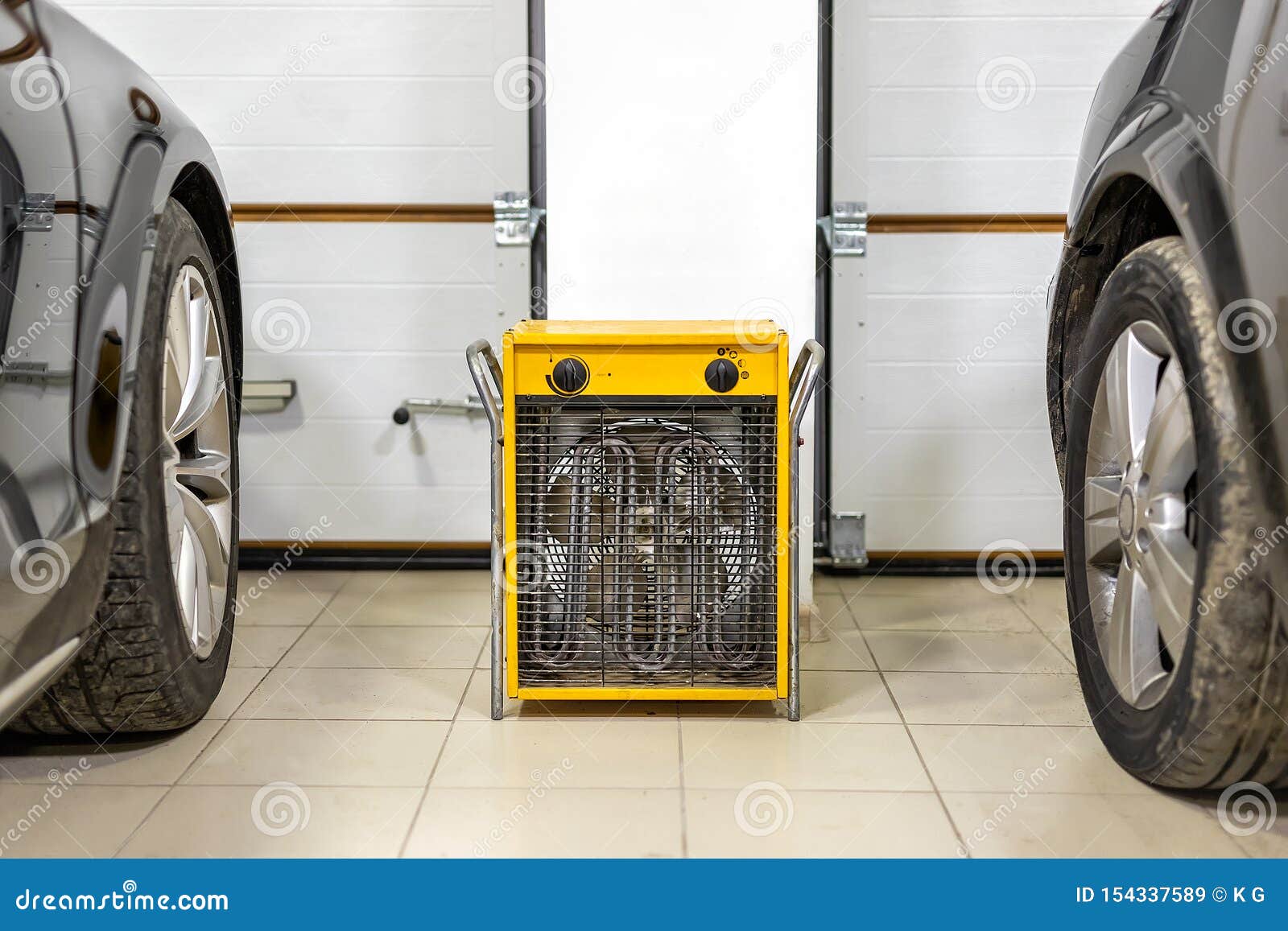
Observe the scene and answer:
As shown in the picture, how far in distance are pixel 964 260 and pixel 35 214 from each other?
260cm

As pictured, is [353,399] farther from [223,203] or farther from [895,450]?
[895,450]

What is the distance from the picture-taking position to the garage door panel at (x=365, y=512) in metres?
3.53

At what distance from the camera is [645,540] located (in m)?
2.32

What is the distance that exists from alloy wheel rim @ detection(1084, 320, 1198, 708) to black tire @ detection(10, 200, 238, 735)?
150cm

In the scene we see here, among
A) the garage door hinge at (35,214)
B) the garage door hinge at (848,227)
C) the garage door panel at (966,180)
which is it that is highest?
the garage door panel at (966,180)

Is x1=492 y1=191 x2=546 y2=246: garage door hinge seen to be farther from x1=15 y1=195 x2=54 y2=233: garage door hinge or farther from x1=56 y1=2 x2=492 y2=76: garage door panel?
x1=15 y1=195 x2=54 y2=233: garage door hinge

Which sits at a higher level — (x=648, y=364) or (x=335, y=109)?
(x=335, y=109)

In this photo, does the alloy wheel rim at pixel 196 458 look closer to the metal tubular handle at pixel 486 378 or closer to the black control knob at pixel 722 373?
the metal tubular handle at pixel 486 378

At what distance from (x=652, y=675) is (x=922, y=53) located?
2068 millimetres

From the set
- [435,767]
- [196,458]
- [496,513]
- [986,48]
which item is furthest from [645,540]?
[986,48]

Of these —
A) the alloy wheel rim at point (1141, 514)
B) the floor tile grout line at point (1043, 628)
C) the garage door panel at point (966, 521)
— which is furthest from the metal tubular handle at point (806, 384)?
the garage door panel at point (966, 521)

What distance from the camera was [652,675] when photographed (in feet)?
7.61

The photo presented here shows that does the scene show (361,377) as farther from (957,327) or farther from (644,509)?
(957,327)

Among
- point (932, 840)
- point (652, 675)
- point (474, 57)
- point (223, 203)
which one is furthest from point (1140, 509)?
point (474, 57)
